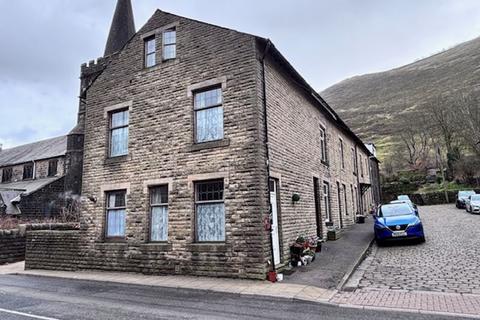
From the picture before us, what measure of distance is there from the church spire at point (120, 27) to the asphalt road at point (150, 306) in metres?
26.0

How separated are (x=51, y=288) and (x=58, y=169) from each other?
25.7m

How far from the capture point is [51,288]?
9469mm

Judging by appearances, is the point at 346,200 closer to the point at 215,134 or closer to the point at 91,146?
the point at 215,134

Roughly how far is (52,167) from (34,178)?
2.77 metres

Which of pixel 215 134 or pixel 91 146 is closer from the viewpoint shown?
pixel 215 134

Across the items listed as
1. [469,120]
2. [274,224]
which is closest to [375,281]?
[274,224]

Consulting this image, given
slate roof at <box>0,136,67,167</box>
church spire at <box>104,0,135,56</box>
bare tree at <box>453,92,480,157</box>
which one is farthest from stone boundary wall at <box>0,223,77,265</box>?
bare tree at <box>453,92,480,157</box>

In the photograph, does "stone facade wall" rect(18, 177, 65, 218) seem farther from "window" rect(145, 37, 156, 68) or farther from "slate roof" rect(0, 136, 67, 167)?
"window" rect(145, 37, 156, 68)

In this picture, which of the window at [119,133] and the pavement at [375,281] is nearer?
the pavement at [375,281]

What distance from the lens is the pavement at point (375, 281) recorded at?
661 cm

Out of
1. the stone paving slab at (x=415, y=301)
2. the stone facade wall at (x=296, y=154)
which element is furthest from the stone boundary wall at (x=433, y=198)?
the stone paving slab at (x=415, y=301)

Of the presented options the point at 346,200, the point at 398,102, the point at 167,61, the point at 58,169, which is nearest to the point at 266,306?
the point at 167,61

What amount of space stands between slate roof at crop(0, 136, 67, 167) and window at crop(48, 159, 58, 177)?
1.88 ft

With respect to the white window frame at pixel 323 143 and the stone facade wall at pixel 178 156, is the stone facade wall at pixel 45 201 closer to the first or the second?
the stone facade wall at pixel 178 156
